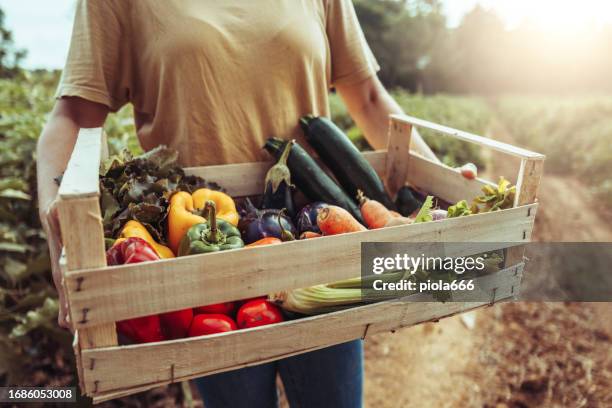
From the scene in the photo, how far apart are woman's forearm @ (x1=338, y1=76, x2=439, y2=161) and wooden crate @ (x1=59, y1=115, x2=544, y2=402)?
665mm

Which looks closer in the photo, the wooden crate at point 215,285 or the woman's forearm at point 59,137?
the wooden crate at point 215,285

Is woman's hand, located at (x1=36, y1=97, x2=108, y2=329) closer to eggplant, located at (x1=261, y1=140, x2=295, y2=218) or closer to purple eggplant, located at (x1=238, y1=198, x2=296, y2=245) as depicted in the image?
purple eggplant, located at (x1=238, y1=198, x2=296, y2=245)

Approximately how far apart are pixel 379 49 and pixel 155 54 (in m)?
41.7

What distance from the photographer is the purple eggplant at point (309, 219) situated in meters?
1.75

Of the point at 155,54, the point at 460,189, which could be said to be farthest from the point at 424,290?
the point at 155,54

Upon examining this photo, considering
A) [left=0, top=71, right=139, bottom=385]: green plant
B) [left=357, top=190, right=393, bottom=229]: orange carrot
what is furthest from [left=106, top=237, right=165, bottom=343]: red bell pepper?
[left=0, top=71, right=139, bottom=385]: green plant

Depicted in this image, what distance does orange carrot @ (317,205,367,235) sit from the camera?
1.64 metres

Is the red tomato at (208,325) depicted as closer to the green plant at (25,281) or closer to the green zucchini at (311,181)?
the green zucchini at (311,181)

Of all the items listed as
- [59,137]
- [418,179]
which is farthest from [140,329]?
[418,179]

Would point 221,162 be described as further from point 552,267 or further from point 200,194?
point 552,267

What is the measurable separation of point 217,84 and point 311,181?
50cm

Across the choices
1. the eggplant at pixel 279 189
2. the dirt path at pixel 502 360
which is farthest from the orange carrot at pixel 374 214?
the dirt path at pixel 502 360

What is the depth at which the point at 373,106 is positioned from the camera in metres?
2.27

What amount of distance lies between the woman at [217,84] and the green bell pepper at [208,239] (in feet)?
1.59
